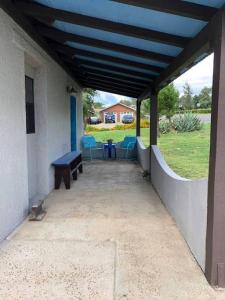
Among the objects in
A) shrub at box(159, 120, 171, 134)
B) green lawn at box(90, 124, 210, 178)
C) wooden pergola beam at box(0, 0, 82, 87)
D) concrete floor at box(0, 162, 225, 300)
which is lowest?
concrete floor at box(0, 162, 225, 300)

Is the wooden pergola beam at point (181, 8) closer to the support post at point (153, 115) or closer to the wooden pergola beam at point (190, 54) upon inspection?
the wooden pergola beam at point (190, 54)

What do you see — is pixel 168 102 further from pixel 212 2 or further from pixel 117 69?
pixel 212 2

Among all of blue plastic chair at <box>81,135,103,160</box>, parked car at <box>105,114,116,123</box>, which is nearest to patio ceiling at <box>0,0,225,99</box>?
blue plastic chair at <box>81,135,103,160</box>

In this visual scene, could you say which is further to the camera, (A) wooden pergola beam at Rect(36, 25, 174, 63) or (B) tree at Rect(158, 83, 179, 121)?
(B) tree at Rect(158, 83, 179, 121)

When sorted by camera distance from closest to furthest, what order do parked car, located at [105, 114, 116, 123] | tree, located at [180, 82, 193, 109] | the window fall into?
the window < tree, located at [180, 82, 193, 109] < parked car, located at [105, 114, 116, 123]

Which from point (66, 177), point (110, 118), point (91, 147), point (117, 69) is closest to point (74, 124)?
point (91, 147)

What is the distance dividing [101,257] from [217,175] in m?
1.52

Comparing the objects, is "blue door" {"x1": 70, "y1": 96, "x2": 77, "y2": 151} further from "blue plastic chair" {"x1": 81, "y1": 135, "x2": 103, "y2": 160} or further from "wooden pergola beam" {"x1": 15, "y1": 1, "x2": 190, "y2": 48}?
"wooden pergola beam" {"x1": 15, "y1": 1, "x2": 190, "y2": 48}

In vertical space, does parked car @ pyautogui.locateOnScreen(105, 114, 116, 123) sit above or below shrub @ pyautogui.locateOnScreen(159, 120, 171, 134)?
above

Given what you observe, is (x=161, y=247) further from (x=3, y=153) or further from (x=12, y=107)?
(x=12, y=107)

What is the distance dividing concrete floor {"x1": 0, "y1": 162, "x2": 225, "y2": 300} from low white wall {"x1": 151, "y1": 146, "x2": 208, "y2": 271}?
119 millimetres

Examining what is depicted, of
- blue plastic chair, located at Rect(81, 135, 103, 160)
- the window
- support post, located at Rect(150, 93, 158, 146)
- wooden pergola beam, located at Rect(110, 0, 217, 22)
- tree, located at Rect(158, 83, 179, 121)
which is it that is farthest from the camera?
tree, located at Rect(158, 83, 179, 121)

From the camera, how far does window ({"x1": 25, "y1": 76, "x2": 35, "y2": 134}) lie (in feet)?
17.1

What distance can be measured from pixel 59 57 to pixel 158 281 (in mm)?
5361
